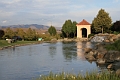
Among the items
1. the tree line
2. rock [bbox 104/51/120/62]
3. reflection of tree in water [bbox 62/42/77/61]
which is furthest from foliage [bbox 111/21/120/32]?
rock [bbox 104/51/120/62]

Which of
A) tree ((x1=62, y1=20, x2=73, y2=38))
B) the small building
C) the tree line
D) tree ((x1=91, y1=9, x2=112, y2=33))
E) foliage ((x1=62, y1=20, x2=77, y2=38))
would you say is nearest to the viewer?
the tree line

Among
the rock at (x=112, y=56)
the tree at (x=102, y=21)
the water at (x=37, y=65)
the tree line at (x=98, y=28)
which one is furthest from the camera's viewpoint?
the tree at (x=102, y=21)

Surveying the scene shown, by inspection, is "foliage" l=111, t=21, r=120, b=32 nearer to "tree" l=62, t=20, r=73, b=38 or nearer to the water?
"tree" l=62, t=20, r=73, b=38

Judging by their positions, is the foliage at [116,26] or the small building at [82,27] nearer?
the foliage at [116,26]

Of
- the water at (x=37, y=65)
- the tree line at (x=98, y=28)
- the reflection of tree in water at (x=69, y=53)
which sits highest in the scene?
the tree line at (x=98, y=28)

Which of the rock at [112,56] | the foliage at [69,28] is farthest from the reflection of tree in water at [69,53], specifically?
the foliage at [69,28]

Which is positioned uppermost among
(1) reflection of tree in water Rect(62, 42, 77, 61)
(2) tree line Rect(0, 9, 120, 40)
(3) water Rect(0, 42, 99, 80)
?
(2) tree line Rect(0, 9, 120, 40)

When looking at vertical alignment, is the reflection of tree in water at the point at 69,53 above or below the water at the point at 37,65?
above

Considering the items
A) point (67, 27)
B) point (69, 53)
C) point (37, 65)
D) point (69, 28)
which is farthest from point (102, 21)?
point (37, 65)

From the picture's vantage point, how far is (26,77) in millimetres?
14664

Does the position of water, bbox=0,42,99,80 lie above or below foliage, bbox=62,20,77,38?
below

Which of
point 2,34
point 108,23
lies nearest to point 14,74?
point 2,34

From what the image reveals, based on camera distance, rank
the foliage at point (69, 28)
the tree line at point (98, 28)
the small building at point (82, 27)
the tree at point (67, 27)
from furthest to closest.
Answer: the foliage at point (69, 28) < the tree at point (67, 27) < the small building at point (82, 27) < the tree line at point (98, 28)

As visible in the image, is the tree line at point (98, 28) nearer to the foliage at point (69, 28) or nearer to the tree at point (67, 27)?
the foliage at point (69, 28)
